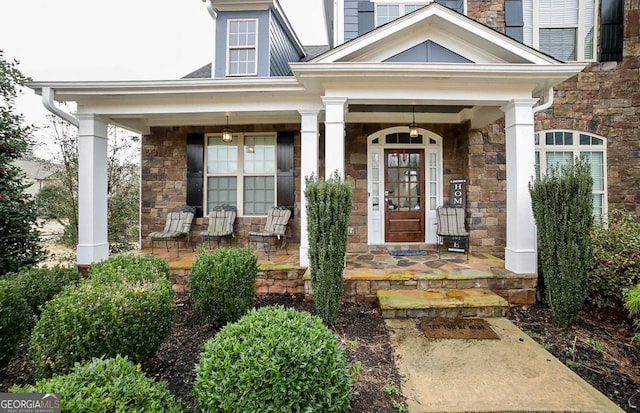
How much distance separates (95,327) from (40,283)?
165cm

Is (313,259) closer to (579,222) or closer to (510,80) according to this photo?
(579,222)

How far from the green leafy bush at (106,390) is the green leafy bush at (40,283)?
189 centimetres

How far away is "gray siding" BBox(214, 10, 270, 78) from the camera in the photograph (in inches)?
228

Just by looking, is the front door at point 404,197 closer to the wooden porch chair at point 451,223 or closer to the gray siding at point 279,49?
the wooden porch chair at point 451,223

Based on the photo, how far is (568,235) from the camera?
3.09m

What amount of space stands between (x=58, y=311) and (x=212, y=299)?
3.85 ft

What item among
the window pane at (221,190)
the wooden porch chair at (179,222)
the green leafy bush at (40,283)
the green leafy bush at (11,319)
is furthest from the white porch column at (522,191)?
the wooden porch chair at (179,222)

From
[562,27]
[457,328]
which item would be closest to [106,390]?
[457,328]

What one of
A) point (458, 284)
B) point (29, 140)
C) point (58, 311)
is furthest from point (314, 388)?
point (29, 140)

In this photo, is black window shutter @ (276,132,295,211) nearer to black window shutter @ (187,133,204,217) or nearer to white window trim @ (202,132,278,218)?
white window trim @ (202,132,278,218)

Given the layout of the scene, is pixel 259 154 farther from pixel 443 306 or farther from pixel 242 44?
pixel 443 306

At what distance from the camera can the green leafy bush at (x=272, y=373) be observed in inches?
60.0

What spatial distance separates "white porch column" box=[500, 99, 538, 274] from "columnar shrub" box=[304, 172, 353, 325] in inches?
96.1

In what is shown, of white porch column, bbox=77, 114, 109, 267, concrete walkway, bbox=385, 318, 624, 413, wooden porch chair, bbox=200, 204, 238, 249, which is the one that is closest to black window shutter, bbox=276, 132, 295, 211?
wooden porch chair, bbox=200, 204, 238, 249
